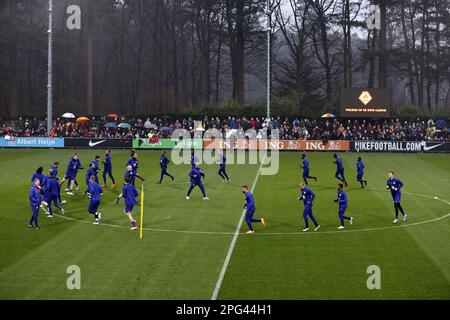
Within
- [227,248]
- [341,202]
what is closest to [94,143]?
[341,202]

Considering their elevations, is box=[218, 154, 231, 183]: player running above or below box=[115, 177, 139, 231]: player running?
above

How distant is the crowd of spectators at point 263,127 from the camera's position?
5650 centimetres

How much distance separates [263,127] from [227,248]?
38.5 m

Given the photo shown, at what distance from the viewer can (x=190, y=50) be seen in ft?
335

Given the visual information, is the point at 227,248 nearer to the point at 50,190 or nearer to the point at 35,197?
the point at 35,197

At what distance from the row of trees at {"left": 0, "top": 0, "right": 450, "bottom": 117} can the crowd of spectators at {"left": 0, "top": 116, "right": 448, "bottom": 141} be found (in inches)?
384

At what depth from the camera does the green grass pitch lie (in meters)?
15.1

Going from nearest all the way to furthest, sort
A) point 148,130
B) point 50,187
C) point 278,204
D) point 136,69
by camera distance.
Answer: point 50,187 < point 278,204 < point 148,130 < point 136,69

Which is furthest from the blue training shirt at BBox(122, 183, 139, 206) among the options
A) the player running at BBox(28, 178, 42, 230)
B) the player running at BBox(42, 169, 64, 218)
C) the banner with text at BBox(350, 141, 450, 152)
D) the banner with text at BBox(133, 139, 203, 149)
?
the banner with text at BBox(350, 141, 450, 152)

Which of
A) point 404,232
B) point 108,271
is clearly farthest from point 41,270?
point 404,232

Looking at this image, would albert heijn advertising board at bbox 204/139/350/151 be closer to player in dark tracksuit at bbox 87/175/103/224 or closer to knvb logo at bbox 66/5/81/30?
knvb logo at bbox 66/5/81/30
